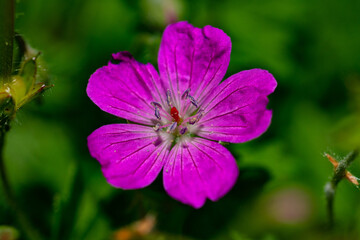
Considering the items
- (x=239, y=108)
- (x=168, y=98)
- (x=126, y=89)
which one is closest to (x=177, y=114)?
(x=168, y=98)

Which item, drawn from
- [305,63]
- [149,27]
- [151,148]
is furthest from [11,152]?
[305,63]

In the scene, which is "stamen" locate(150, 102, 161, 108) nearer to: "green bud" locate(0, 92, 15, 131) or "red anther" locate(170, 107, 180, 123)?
"red anther" locate(170, 107, 180, 123)

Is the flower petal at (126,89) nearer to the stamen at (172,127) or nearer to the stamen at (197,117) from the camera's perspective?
the stamen at (172,127)

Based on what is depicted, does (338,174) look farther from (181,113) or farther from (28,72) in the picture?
(28,72)

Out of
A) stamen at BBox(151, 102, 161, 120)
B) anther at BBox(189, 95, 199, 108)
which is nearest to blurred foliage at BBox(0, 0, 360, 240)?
stamen at BBox(151, 102, 161, 120)

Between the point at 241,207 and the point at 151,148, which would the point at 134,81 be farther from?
the point at 241,207

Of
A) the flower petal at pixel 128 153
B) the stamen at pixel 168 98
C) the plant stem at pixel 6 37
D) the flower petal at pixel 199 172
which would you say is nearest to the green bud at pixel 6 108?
the plant stem at pixel 6 37
